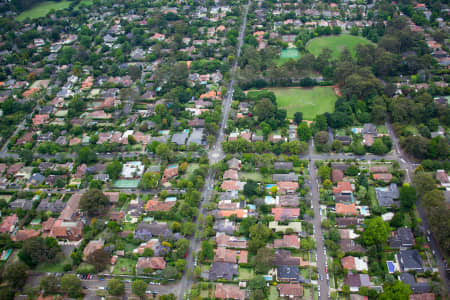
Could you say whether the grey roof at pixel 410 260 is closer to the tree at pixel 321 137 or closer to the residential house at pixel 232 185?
the tree at pixel 321 137

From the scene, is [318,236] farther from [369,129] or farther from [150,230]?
[369,129]

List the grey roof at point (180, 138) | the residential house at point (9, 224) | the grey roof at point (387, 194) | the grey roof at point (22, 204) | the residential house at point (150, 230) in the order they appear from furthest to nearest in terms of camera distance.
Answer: the grey roof at point (180, 138) < the grey roof at point (22, 204) < the residential house at point (9, 224) < the grey roof at point (387, 194) < the residential house at point (150, 230)

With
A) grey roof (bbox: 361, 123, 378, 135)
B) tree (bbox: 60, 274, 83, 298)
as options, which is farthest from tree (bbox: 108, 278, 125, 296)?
grey roof (bbox: 361, 123, 378, 135)

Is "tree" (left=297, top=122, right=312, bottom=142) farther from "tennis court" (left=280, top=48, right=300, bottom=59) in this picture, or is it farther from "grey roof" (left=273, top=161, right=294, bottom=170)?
"tennis court" (left=280, top=48, right=300, bottom=59)

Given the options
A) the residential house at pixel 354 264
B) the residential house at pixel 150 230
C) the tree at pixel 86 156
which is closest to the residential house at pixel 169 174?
the residential house at pixel 150 230

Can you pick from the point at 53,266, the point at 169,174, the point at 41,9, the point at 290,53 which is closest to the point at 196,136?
the point at 169,174

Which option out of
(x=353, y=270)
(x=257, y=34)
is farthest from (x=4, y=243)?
(x=257, y=34)
